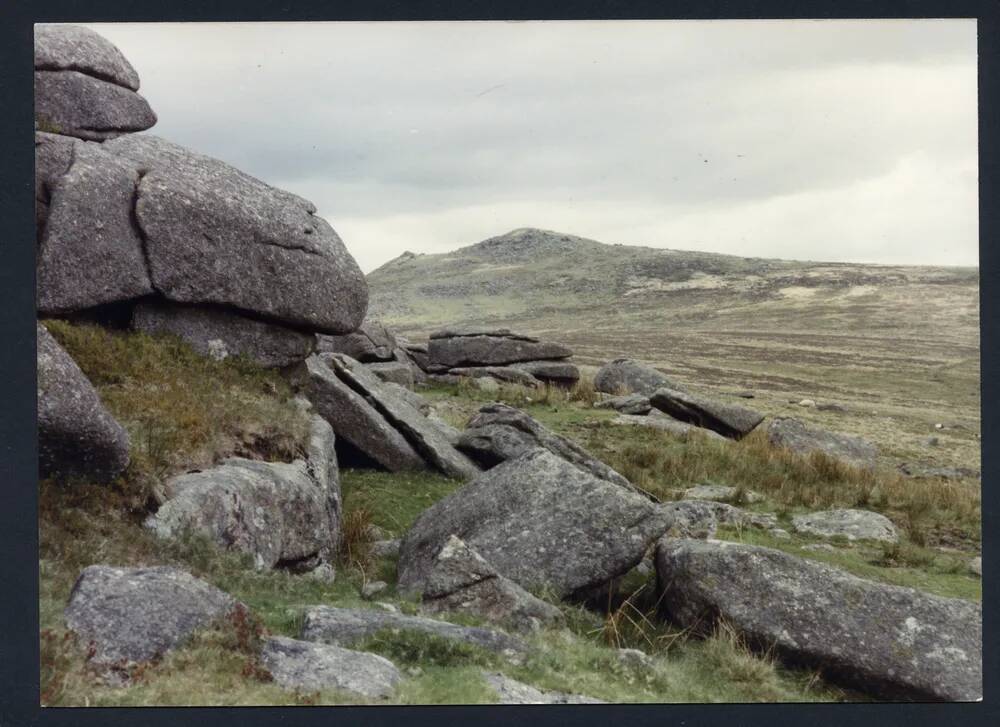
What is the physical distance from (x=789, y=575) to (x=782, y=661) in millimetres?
879

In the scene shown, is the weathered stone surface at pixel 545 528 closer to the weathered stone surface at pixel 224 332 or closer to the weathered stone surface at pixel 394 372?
the weathered stone surface at pixel 224 332

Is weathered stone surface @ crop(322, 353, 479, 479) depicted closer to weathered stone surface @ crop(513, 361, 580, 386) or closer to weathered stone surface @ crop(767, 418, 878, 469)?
weathered stone surface @ crop(767, 418, 878, 469)

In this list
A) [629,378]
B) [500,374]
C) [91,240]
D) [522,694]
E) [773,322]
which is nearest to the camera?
[522,694]

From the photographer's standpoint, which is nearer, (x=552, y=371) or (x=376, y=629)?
(x=376, y=629)

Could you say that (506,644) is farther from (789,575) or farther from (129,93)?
(129,93)

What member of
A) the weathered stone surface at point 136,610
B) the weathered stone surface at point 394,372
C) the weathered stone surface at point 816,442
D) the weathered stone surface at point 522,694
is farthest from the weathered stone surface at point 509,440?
the weathered stone surface at point 394,372

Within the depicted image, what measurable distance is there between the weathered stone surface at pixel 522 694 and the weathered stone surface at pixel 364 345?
22.6m

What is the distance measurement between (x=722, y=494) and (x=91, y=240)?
11.6 metres

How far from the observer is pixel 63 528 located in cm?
859

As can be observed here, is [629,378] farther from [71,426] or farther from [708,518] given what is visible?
[71,426]

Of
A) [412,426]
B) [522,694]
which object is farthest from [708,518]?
[522,694]

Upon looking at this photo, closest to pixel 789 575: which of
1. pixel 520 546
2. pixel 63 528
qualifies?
pixel 520 546

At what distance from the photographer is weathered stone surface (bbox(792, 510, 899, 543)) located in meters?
14.2

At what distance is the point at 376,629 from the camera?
26.0 feet
